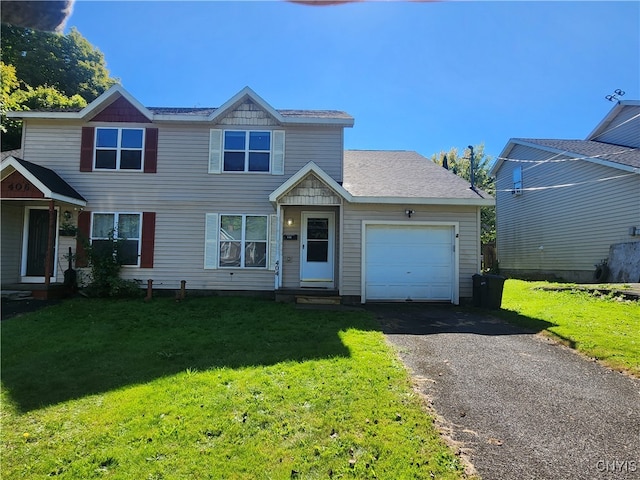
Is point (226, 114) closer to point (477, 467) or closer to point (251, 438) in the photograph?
point (251, 438)

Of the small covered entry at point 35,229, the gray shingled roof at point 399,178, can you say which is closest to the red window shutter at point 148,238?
the small covered entry at point 35,229

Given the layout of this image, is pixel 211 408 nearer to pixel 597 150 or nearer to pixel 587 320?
pixel 587 320

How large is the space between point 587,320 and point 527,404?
5.20 meters

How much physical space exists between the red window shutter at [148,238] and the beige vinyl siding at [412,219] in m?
5.83

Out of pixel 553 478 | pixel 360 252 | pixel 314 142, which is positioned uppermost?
pixel 314 142

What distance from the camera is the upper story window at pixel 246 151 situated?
11.8 meters

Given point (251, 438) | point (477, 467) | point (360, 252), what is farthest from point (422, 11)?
point (360, 252)

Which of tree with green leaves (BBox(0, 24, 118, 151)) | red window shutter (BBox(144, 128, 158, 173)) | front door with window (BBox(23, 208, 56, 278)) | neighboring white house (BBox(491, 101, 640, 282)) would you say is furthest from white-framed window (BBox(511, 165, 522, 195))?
tree with green leaves (BBox(0, 24, 118, 151))

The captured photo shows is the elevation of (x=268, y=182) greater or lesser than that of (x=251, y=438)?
greater

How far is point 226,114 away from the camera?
38.5 feet

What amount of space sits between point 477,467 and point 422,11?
370 centimetres

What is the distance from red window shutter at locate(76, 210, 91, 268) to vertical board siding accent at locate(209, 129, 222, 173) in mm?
3974

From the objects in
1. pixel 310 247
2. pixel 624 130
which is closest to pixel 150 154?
pixel 310 247

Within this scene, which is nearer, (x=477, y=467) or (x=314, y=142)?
(x=477, y=467)
